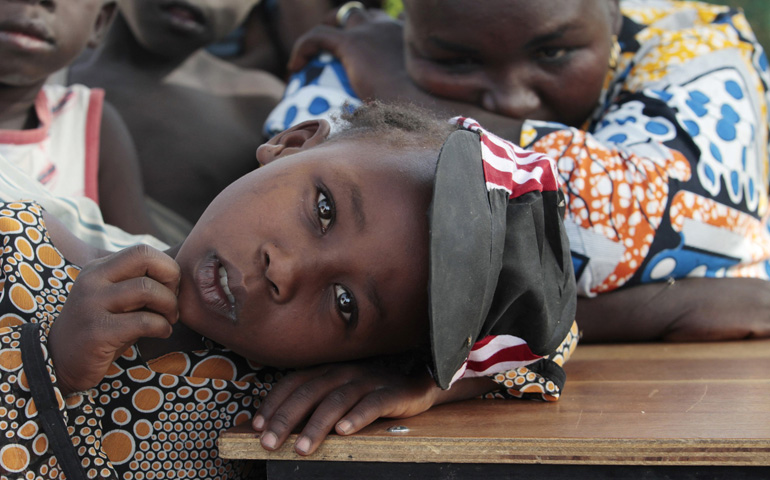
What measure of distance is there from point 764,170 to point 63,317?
1.67 m

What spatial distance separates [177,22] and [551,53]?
3.69 ft

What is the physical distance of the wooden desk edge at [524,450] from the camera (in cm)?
91

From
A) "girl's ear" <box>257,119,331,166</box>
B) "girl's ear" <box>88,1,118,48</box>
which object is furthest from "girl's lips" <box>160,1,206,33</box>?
"girl's ear" <box>257,119,331,166</box>

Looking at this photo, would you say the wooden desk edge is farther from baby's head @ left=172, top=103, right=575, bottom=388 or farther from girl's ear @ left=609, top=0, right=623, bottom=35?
girl's ear @ left=609, top=0, right=623, bottom=35

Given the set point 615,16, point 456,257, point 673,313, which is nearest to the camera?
point 456,257

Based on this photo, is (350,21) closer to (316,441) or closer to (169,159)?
(169,159)

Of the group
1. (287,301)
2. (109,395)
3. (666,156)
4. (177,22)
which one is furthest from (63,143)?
(666,156)

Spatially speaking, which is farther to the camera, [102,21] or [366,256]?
[102,21]

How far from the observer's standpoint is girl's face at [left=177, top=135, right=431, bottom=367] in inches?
40.3

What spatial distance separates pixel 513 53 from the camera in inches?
68.4

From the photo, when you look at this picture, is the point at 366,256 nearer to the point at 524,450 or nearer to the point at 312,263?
the point at 312,263

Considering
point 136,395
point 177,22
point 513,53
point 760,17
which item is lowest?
point 760,17

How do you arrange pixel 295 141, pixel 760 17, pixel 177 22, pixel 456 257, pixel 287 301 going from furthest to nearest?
pixel 760 17 → pixel 177 22 → pixel 295 141 → pixel 287 301 → pixel 456 257

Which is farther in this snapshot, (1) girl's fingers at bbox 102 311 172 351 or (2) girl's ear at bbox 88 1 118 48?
(2) girl's ear at bbox 88 1 118 48
